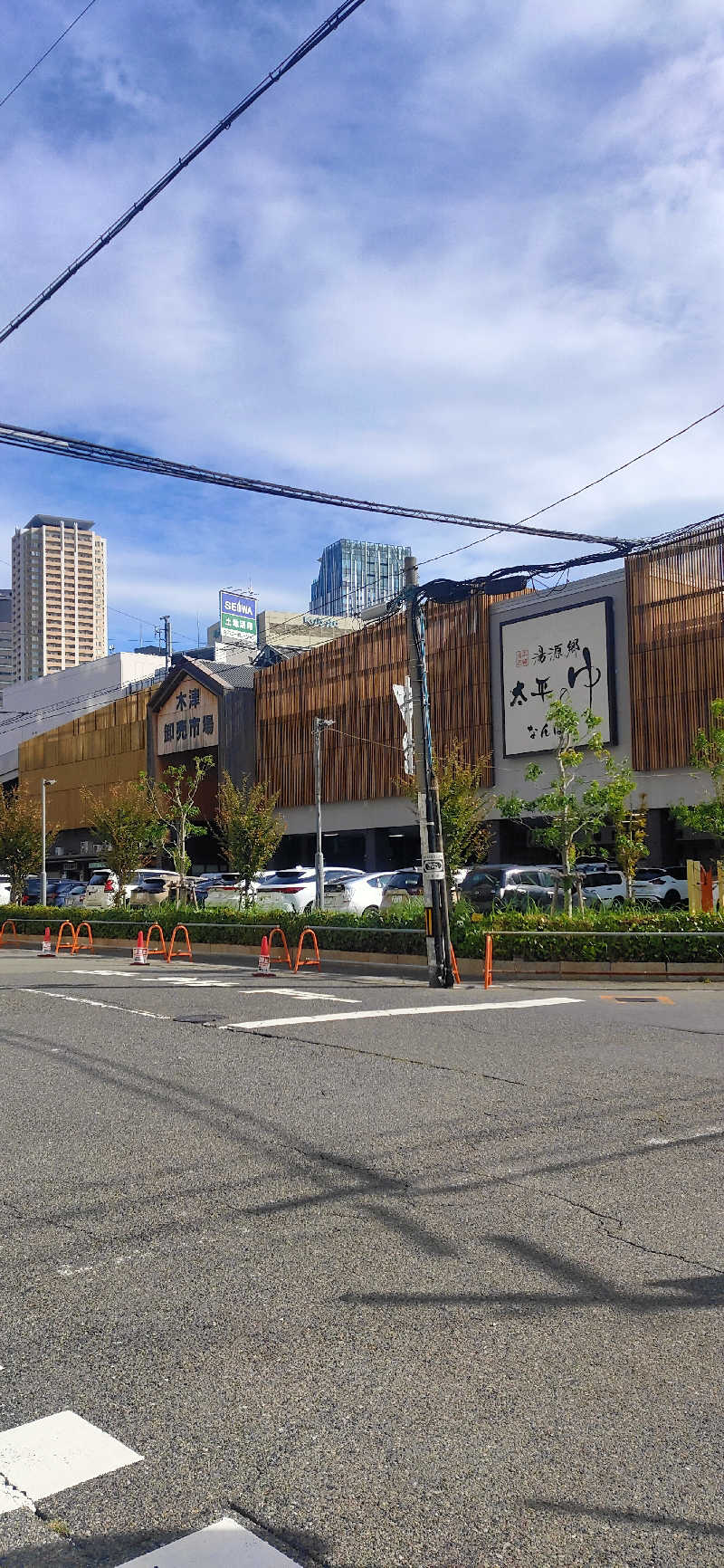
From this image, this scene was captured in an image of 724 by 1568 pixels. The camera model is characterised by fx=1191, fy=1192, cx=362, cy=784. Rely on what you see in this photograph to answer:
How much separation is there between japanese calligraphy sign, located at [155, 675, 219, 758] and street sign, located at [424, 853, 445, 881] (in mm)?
35881

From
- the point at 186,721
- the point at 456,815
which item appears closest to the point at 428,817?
the point at 456,815

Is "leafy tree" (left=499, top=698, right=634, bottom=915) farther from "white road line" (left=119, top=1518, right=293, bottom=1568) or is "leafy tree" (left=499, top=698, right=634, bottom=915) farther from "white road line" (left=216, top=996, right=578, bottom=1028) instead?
"white road line" (left=119, top=1518, right=293, bottom=1568)

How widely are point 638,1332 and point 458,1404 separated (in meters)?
0.97

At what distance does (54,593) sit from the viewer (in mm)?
140250

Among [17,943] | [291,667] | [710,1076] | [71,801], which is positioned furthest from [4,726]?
[710,1076]

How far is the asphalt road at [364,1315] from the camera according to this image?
3.30m

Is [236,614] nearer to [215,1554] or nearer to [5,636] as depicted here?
[5,636]

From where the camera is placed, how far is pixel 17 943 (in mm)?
36094

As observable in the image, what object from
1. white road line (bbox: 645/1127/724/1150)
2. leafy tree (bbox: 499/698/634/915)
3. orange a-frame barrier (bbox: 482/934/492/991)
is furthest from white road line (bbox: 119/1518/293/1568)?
leafy tree (bbox: 499/698/634/915)

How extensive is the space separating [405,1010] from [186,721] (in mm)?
42991

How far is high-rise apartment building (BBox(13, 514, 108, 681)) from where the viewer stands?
133375mm

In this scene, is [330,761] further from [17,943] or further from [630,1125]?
[630,1125]

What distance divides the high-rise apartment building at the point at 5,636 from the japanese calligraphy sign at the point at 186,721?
74.5m

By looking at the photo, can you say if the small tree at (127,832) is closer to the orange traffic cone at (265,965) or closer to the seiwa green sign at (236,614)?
the orange traffic cone at (265,965)
